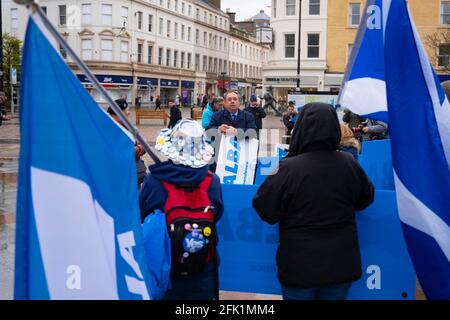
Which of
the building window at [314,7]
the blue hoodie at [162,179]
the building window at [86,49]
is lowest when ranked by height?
the blue hoodie at [162,179]

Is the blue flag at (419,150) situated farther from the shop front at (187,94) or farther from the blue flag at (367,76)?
the shop front at (187,94)

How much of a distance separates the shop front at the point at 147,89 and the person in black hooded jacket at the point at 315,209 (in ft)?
192

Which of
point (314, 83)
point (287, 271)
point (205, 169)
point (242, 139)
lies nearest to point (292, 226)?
point (287, 271)

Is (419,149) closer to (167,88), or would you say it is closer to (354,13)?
(354,13)

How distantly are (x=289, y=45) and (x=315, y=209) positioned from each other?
3928cm

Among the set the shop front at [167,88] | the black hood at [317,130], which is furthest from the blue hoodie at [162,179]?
the shop front at [167,88]

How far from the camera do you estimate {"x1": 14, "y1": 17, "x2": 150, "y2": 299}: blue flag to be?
92.7 inches

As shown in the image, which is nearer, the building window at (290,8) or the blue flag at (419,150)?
the blue flag at (419,150)

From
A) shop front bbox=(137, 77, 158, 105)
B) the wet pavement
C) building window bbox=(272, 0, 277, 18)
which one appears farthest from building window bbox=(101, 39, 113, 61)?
the wet pavement

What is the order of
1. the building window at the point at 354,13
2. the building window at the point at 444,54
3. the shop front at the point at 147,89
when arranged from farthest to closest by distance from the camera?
the shop front at the point at 147,89
the building window at the point at 354,13
the building window at the point at 444,54

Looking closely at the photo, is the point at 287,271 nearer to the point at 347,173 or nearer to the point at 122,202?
the point at 347,173

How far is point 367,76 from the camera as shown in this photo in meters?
4.24

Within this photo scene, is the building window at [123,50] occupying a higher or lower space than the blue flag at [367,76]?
higher

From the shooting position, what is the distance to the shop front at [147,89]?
2389 inches
